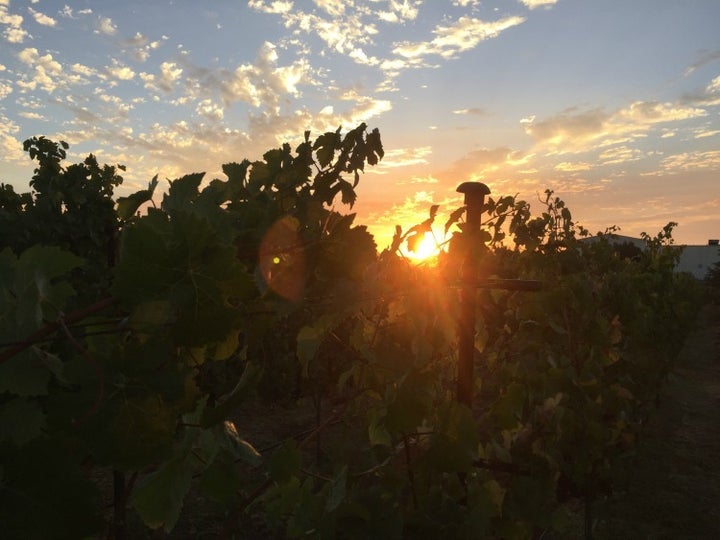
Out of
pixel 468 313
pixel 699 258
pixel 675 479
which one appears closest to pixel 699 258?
pixel 699 258

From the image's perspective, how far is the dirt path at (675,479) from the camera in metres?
5.96

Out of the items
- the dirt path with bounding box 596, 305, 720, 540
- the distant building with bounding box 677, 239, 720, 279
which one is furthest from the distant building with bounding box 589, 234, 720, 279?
the dirt path with bounding box 596, 305, 720, 540

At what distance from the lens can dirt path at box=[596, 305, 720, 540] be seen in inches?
235

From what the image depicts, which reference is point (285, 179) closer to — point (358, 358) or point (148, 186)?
point (148, 186)

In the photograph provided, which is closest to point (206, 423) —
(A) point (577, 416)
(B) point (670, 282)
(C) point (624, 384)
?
(A) point (577, 416)

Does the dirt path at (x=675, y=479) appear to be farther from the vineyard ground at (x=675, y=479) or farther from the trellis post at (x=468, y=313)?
Answer: the trellis post at (x=468, y=313)

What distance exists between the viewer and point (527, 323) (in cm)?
341

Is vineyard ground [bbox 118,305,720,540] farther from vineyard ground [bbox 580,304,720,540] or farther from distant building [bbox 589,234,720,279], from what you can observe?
distant building [bbox 589,234,720,279]

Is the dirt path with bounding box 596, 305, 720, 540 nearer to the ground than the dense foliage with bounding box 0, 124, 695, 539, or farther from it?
nearer to the ground

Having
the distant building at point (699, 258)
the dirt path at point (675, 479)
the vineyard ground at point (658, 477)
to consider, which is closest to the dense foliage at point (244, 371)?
the vineyard ground at point (658, 477)

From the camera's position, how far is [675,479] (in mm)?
7410

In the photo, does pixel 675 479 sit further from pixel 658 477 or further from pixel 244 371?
pixel 244 371

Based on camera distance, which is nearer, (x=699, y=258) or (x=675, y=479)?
(x=675, y=479)

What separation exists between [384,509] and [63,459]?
0.97 metres
